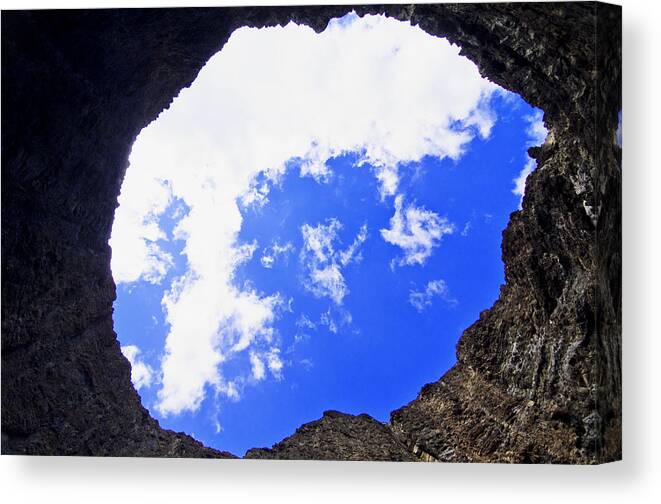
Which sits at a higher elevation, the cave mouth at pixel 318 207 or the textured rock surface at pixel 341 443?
the cave mouth at pixel 318 207

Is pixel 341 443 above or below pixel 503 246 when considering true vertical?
below

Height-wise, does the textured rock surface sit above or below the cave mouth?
below

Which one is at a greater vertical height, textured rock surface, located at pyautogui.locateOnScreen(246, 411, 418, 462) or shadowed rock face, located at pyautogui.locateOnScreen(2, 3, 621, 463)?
shadowed rock face, located at pyautogui.locateOnScreen(2, 3, 621, 463)

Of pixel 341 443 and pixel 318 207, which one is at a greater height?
pixel 318 207

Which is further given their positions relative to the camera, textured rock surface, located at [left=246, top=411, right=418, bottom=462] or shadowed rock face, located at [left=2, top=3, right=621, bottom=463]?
textured rock surface, located at [left=246, top=411, right=418, bottom=462]

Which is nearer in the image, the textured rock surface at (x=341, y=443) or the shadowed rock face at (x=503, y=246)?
the shadowed rock face at (x=503, y=246)
